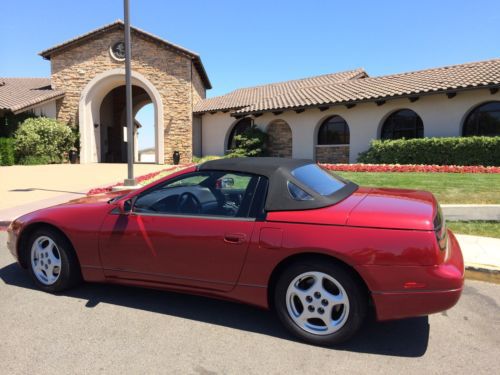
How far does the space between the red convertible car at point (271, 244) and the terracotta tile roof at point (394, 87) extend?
1375 cm

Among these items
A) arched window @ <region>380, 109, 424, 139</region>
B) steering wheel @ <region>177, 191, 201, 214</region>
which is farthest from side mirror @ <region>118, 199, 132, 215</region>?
arched window @ <region>380, 109, 424, 139</region>

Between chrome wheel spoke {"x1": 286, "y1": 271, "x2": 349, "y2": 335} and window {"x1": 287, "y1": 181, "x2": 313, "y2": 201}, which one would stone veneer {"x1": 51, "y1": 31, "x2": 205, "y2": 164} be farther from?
chrome wheel spoke {"x1": 286, "y1": 271, "x2": 349, "y2": 335}

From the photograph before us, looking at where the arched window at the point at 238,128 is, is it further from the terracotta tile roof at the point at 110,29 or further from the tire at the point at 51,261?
the tire at the point at 51,261

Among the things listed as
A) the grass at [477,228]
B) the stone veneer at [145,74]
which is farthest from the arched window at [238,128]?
the grass at [477,228]

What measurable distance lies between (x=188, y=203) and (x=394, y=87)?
16.3 metres

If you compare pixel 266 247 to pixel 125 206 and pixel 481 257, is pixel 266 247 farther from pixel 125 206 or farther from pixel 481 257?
pixel 481 257

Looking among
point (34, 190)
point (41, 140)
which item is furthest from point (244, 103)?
point (34, 190)

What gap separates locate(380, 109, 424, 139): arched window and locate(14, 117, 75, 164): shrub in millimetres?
17416

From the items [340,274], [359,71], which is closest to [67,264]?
[340,274]

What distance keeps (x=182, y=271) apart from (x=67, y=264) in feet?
4.30

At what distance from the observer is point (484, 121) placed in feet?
51.3

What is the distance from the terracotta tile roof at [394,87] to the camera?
1539 centimetres

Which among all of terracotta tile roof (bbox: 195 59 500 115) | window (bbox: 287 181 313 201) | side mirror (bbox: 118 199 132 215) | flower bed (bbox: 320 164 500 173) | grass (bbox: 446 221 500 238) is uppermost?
terracotta tile roof (bbox: 195 59 500 115)

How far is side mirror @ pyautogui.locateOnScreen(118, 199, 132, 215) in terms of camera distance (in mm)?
3648
